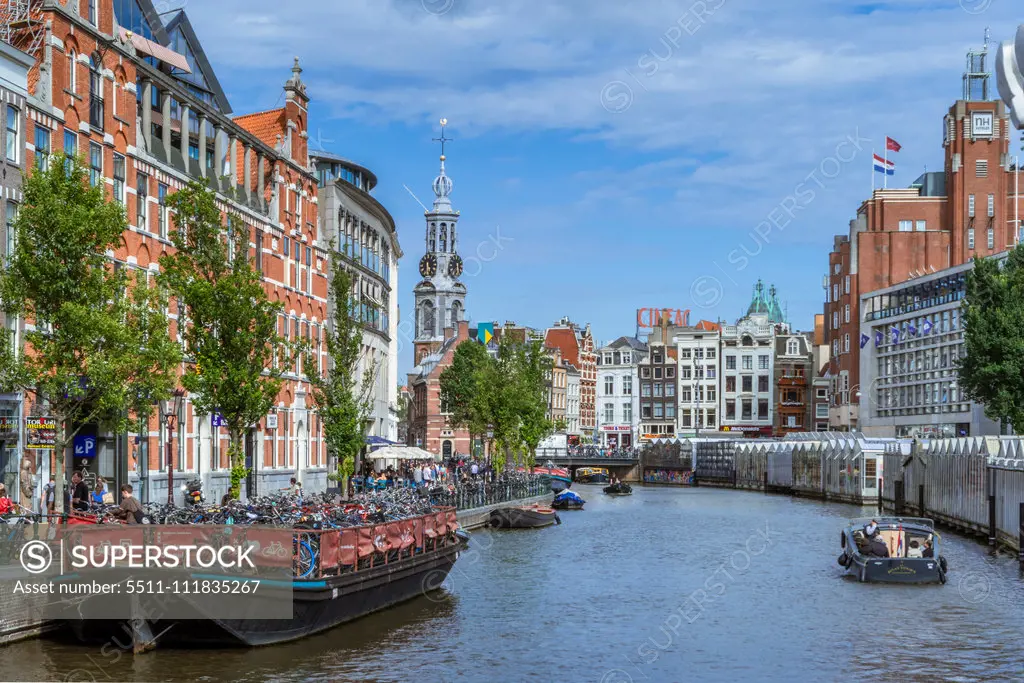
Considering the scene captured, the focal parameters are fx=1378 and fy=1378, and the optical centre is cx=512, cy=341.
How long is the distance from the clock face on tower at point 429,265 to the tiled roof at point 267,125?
388 feet

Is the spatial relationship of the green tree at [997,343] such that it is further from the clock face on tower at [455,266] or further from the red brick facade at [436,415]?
the clock face on tower at [455,266]

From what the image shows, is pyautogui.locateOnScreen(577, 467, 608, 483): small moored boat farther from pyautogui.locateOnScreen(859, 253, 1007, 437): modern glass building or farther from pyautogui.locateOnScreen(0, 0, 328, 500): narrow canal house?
pyautogui.locateOnScreen(0, 0, 328, 500): narrow canal house

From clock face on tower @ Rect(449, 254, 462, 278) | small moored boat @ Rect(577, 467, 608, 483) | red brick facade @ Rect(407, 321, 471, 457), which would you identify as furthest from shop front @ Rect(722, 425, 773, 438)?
clock face on tower @ Rect(449, 254, 462, 278)

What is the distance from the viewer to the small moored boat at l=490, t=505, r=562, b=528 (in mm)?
70312

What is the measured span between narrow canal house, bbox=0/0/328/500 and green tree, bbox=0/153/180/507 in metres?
2.65

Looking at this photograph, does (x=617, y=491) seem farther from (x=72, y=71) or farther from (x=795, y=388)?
(x=72, y=71)

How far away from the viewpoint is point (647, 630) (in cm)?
3600

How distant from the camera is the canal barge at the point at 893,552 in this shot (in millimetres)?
44688

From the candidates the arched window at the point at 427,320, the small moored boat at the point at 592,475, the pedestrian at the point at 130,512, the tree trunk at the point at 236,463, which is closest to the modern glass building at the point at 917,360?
the small moored boat at the point at 592,475

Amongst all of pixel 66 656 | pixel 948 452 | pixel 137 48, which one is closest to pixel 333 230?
pixel 137 48

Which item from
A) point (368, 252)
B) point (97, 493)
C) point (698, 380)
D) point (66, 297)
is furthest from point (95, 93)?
point (698, 380)

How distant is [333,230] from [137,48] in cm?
2605

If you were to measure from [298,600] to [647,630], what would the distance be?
9.96 metres

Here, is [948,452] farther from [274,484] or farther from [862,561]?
[274,484]
